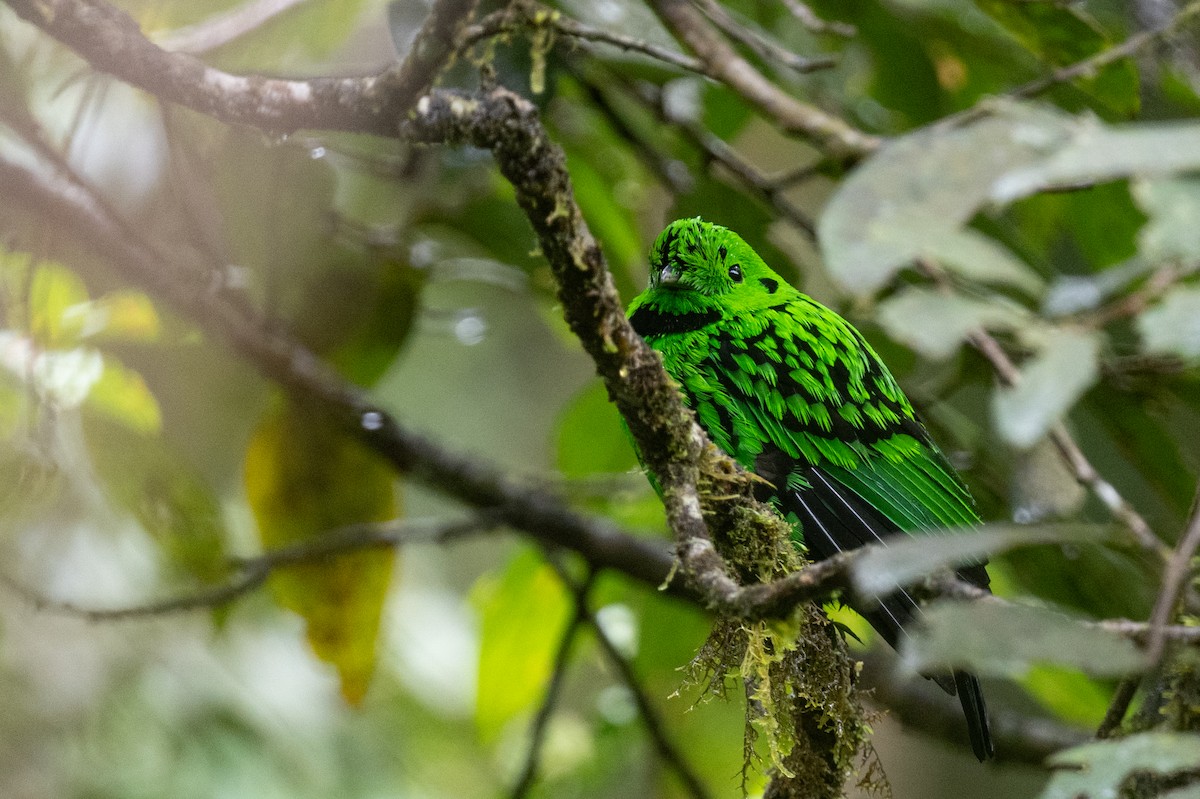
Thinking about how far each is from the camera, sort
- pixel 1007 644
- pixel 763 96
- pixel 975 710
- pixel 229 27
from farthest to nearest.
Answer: pixel 229 27 < pixel 763 96 < pixel 975 710 < pixel 1007 644

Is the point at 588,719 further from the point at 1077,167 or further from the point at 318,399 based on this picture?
the point at 1077,167

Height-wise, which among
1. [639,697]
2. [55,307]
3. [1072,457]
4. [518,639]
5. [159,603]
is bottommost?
[518,639]

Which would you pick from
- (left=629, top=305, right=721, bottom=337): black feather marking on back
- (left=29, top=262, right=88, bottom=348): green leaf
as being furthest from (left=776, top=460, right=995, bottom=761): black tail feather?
(left=29, top=262, right=88, bottom=348): green leaf

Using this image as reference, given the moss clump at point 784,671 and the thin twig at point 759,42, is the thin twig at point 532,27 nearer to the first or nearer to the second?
the thin twig at point 759,42

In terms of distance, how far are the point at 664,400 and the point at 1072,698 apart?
2411mm

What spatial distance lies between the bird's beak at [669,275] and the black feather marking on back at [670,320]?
0.44 feet

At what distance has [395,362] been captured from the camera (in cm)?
410

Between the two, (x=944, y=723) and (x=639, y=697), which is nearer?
(x=639, y=697)

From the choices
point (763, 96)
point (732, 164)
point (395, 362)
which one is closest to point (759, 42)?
point (763, 96)

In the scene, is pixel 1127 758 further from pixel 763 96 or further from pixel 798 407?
pixel 763 96

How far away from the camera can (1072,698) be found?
11.8 ft

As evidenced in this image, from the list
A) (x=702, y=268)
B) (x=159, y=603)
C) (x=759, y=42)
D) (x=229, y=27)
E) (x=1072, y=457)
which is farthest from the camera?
(x=229, y=27)

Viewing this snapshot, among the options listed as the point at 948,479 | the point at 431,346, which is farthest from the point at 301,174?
the point at 431,346

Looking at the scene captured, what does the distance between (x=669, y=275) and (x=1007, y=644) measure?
1510 millimetres
